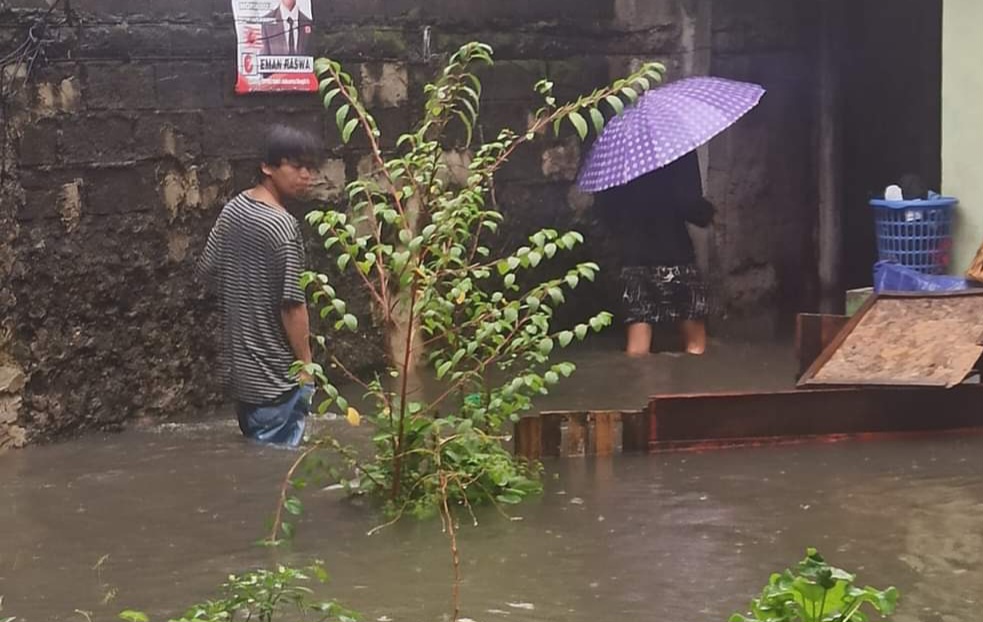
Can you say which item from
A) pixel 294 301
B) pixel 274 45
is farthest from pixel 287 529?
pixel 274 45

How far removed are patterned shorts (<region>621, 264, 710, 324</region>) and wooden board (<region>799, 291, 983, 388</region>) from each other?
2517mm

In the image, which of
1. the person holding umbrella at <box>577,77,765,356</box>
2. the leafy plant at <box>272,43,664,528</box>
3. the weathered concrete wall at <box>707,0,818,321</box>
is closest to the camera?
the leafy plant at <box>272,43,664,528</box>

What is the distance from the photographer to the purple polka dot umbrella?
9.03m

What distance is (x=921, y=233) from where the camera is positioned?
29.0 ft

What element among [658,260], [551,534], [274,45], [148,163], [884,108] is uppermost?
[274,45]

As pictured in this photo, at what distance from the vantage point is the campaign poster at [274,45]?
8.43m

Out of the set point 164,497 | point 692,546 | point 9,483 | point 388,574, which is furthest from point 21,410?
point 692,546

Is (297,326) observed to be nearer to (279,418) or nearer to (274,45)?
(279,418)

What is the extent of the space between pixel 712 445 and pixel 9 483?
318cm

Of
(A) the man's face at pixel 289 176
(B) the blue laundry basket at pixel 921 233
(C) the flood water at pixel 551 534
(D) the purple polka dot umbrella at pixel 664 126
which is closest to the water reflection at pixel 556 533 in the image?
(C) the flood water at pixel 551 534

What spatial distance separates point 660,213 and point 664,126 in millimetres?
1090

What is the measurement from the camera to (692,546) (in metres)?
5.80

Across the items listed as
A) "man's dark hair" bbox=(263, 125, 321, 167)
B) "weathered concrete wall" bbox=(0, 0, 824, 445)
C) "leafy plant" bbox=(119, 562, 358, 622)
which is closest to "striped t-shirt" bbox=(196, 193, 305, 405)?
"man's dark hair" bbox=(263, 125, 321, 167)

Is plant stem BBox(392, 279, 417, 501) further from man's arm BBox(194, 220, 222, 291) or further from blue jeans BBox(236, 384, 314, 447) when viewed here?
man's arm BBox(194, 220, 222, 291)
